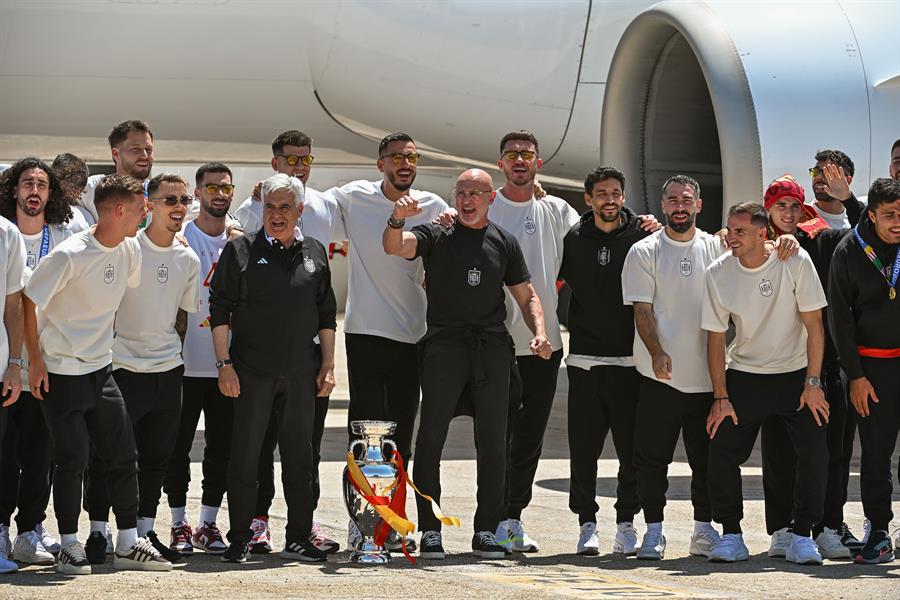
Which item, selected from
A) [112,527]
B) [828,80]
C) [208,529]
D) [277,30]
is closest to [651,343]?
[208,529]

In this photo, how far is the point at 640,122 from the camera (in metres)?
9.28

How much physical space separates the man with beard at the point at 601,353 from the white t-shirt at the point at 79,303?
1.99 m

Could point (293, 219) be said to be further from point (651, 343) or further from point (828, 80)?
point (828, 80)

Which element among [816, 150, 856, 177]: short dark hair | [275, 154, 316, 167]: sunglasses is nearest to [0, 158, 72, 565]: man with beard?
[275, 154, 316, 167]: sunglasses

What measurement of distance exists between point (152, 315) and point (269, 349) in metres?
0.46

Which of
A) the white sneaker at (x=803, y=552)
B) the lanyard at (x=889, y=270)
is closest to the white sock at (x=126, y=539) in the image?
the white sneaker at (x=803, y=552)

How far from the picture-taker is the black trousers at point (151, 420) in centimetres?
590

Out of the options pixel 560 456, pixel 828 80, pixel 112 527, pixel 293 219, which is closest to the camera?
pixel 293 219

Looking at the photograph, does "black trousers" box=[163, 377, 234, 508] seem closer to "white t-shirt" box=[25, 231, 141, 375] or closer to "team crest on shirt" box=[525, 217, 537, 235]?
"white t-shirt" box=[25, 231, 141, 375]

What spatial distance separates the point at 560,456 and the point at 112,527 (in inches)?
144

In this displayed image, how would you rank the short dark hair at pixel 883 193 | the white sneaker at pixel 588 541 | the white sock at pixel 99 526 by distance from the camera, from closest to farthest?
the white sock at pixel 99 526, the short dark hair at pixel 883 193, the white sneaker at pixel 588 541

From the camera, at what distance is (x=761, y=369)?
629 cm

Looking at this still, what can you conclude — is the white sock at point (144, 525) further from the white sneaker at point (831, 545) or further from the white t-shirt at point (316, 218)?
the white sneaker at point (831, 545)

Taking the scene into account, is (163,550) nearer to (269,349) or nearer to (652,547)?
(269,349)
